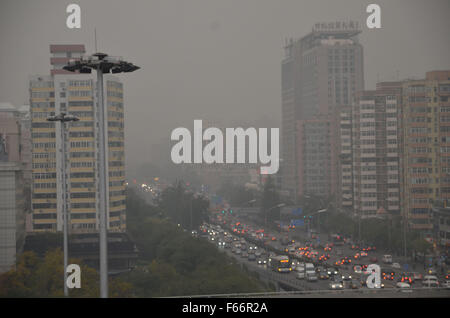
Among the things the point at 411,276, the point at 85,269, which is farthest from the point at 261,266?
the point at 85,269

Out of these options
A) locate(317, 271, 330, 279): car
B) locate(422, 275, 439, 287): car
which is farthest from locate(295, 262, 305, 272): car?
locate(422, 275, 439, 287): car

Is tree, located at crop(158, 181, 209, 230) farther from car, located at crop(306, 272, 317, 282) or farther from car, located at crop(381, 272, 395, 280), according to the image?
car, located at crop(381, 272, 395, 280)

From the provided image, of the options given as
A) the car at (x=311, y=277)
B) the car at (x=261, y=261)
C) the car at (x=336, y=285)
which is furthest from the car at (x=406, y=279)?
the car at (x=261, y=261)

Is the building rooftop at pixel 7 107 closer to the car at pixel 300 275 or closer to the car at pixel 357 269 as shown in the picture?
the car at pixel 300 275

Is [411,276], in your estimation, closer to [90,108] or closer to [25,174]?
[90,108]

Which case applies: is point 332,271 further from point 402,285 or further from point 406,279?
point 402,285

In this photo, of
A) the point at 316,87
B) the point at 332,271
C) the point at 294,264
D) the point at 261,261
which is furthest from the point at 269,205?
the point at 316,87
